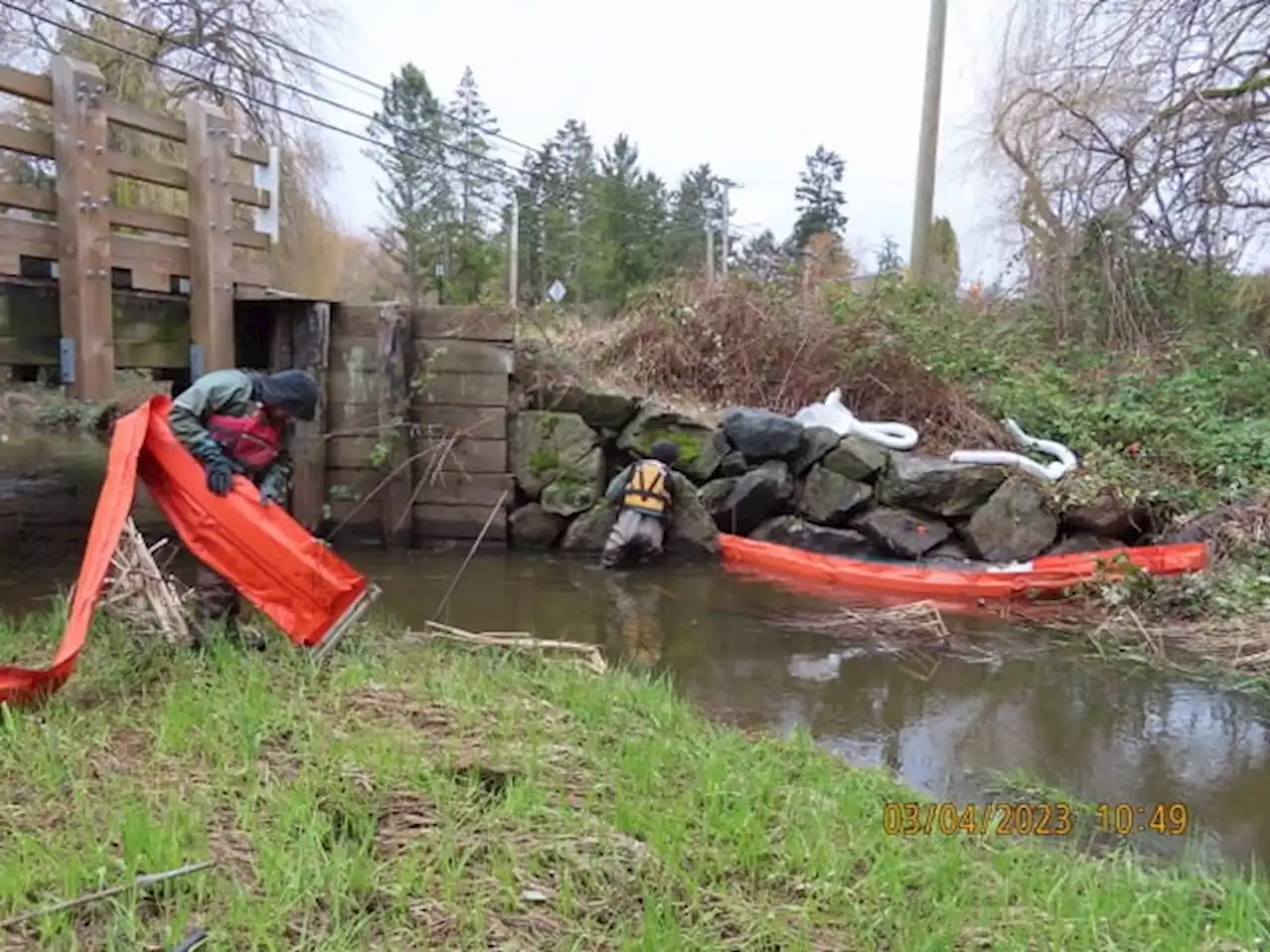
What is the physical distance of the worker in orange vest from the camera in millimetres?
8859

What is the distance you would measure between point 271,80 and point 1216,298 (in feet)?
50.4

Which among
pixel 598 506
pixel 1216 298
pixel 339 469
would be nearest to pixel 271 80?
pixel 339 469

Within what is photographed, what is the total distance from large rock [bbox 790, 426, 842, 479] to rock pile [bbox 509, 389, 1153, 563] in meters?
0.01

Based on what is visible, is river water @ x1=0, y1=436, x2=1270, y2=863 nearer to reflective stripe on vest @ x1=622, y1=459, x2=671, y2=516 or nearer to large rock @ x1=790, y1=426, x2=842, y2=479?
reflective stripe on vest @ x1=622, y1=459, x2=671, y2=516

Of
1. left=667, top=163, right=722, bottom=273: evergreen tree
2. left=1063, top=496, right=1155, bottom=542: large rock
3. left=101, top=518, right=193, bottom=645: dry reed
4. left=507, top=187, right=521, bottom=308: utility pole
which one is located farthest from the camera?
left=667, top=163, right=722, bottom=273: evergreen tree

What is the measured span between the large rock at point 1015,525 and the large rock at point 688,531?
2.39 meters

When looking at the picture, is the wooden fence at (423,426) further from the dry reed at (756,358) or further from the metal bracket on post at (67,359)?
the metal bracket on post at (67,359)

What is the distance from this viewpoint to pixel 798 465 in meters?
9.84

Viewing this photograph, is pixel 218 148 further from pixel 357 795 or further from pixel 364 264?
pixel 364 264

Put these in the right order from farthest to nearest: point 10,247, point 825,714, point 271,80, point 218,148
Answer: point 271,80 < point 218,148 < point 10,247 < point 825,714

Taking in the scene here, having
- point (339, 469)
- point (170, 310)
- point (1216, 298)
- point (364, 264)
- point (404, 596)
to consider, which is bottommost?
point (404, 596)

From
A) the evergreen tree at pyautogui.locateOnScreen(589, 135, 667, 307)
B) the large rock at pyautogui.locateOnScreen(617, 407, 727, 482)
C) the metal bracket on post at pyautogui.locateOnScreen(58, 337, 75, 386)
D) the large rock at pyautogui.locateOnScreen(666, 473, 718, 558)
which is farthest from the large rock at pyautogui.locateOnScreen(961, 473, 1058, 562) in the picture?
the evergreen tree at pyautogui.locateOnScreen(589, 135, 667, 307)

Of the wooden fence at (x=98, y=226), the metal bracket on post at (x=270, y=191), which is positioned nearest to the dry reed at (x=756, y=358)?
the metal bracket on post at (x=270, y=191)

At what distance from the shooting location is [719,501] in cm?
969
